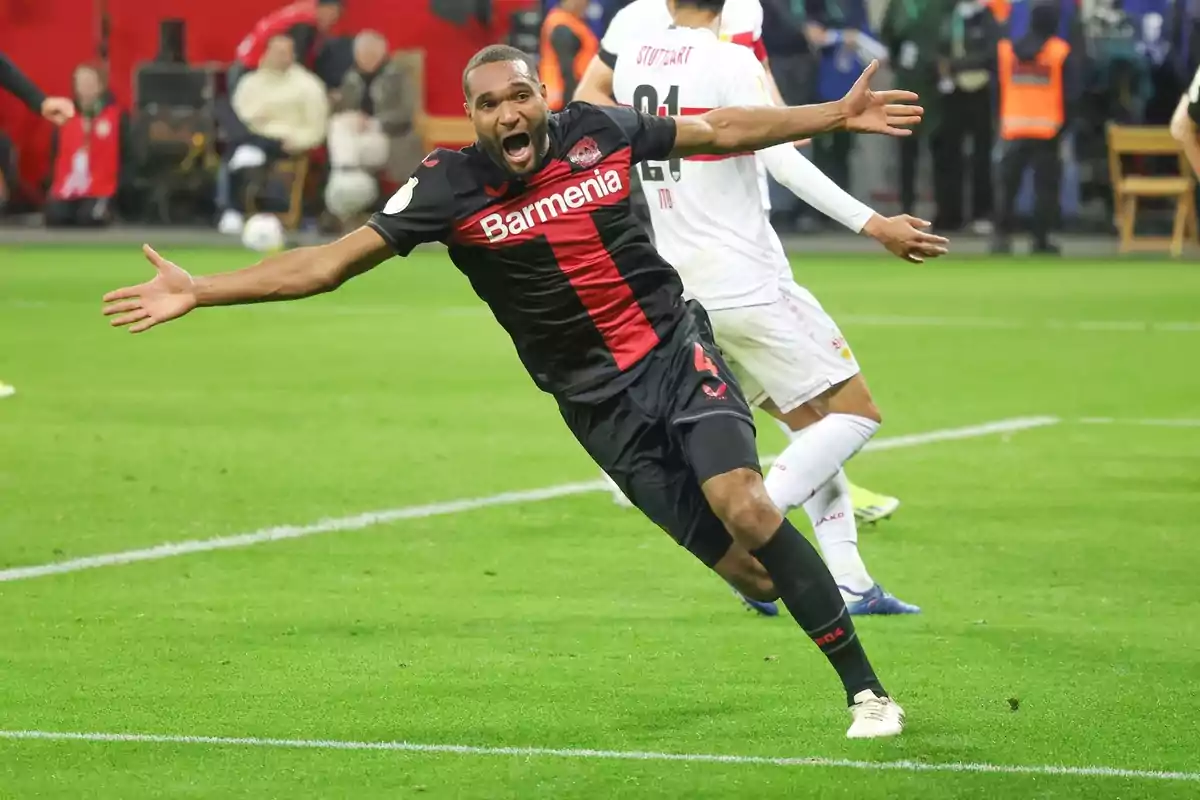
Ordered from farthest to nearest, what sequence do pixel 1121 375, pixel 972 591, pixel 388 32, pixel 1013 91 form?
pixel 388 32 < pixel 1013 91 < pixel 1121 375 < pixel 972 591

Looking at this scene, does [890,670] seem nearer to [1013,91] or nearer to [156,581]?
[156,581]

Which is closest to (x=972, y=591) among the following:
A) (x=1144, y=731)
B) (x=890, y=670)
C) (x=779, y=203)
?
(x=890, y=670)

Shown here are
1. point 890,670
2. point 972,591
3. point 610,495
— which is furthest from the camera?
point 610,495

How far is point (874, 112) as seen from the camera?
686cm

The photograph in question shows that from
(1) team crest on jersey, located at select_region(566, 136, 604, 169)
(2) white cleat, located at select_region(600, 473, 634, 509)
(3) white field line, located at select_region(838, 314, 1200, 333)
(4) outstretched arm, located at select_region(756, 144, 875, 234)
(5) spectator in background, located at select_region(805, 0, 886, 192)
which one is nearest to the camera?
(1) team crest on jersey, located at select_region(566, 136, 604, 169)

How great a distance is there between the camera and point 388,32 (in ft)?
98.4

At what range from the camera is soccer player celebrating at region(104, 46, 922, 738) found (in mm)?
6453

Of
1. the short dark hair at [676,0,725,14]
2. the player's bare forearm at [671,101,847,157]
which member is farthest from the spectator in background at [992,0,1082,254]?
the player's bare forearm at [671,101,847,157]

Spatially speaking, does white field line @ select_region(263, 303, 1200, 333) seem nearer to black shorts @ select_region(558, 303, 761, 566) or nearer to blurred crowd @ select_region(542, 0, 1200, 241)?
blurred crowd @ select_region(542, 0, 1200, 241)

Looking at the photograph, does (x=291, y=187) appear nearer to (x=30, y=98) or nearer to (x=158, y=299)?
(x=30, y=98)

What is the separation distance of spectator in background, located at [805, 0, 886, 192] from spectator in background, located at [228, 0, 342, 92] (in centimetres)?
596

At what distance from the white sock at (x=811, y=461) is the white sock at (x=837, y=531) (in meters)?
0.16

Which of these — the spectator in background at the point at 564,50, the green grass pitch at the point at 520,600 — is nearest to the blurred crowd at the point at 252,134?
the spectator in background at the point at 564,50

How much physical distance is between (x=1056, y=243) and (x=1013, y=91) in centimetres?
224
